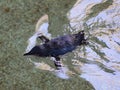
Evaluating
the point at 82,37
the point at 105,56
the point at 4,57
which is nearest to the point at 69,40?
the point at 82,37

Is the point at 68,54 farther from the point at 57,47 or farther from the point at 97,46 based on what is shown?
the point at 97,46

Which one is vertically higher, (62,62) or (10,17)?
(10,17)

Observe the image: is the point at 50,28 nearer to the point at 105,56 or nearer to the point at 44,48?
the point at 44,48

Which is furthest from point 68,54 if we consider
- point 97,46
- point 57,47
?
point 97,46

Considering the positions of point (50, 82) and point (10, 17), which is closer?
point (50, 82)

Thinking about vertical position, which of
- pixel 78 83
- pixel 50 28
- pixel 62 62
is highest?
pixel 50 28
